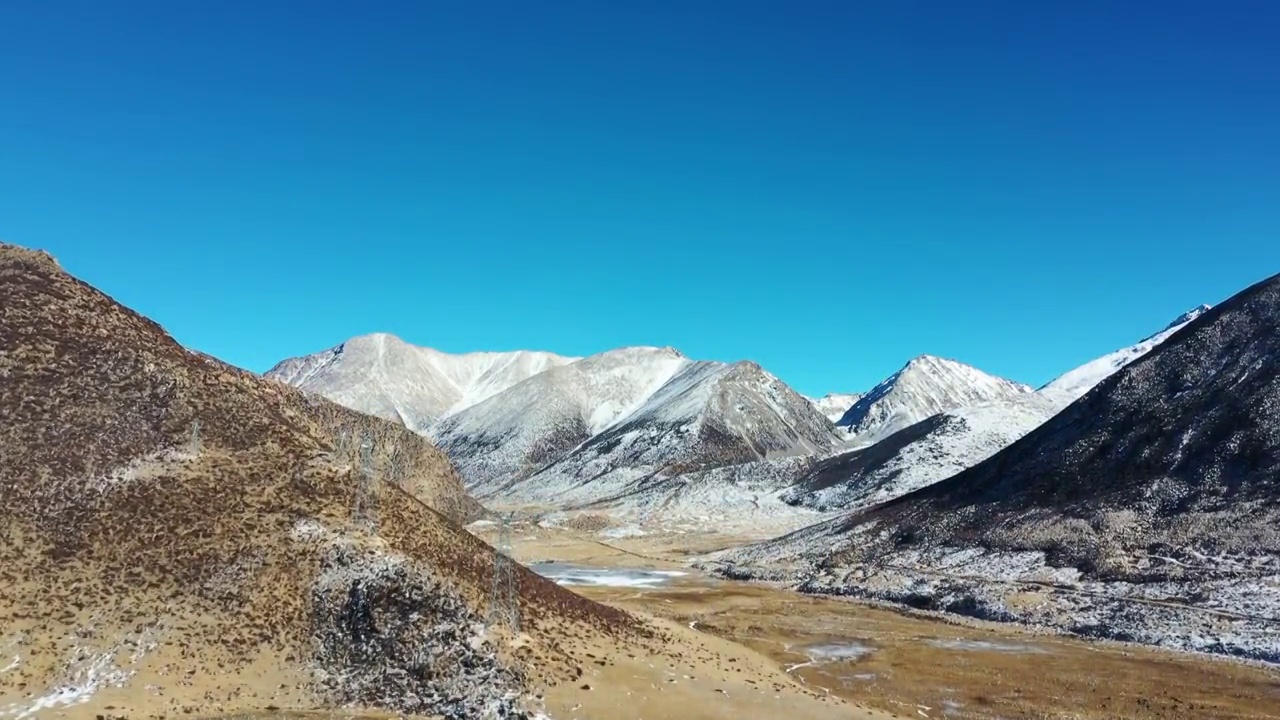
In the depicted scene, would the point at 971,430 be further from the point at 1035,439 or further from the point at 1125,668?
A: the point at 1125,668

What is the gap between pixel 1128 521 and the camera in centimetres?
8075

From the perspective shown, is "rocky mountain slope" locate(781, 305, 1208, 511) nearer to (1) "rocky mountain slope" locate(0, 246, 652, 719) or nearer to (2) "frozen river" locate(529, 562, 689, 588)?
(2) "frozen river" locate(529, 562, 689, 588)

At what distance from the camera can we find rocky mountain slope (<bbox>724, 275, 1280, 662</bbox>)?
2512 inches

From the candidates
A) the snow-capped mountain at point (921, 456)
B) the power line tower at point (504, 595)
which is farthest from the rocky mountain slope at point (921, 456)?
the power line tower at point (504, 595)

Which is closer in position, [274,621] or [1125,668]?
[274,621]

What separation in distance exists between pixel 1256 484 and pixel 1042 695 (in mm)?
49819

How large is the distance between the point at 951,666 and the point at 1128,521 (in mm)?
41365

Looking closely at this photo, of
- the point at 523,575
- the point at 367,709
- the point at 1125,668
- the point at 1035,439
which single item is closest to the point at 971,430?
the point at 1035,439

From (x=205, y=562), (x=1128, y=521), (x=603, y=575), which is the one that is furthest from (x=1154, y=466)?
(x=205, y=562)

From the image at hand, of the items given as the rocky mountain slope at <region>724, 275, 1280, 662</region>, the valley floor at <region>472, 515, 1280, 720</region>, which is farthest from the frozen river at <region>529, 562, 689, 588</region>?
the valley floor at <region>472, 515, 1280, 720</region>

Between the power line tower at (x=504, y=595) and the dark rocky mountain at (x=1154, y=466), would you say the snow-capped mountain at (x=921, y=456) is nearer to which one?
the dark rocky mountain at (x=1154, y=466)

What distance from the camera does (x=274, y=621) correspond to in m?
34.0

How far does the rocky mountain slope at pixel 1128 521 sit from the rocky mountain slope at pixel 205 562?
149 ft

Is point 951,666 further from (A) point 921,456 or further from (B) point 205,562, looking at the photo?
(A) point 921,456
